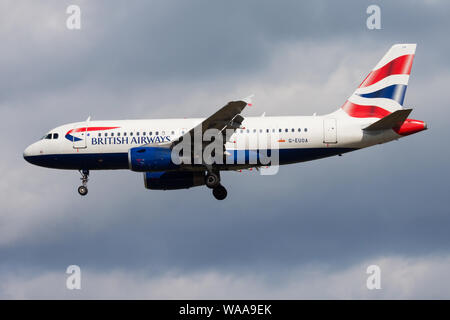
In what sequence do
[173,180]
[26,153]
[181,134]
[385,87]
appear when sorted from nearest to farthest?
1. [181,134]
2. [385,87]
3. [173,180]
4. [26,153]

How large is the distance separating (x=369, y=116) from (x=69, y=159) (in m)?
17.7

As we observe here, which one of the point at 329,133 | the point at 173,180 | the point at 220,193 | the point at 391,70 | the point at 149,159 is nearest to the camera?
the point at 149,159

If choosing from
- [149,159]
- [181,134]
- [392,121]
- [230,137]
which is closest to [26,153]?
[149,159]

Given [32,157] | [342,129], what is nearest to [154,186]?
[32,157]

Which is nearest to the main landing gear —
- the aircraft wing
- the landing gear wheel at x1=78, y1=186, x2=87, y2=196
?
the aircraft wing

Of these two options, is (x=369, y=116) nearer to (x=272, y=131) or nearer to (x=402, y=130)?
(x=402, y=130)

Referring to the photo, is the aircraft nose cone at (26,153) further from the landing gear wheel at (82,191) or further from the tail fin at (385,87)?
the tail fin at (385,87)

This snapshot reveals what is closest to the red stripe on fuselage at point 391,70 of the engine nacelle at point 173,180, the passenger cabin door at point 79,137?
the engine nacelle at point 173,180

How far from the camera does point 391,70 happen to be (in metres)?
50.3

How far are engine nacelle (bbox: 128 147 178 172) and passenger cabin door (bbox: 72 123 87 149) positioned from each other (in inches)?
179

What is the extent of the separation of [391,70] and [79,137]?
1885cm

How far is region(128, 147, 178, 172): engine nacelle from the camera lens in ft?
151

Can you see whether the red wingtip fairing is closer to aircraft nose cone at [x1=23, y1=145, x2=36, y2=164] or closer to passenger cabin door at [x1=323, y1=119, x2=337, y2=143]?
passenger cabin door at [x1=323, y1=119, x2=337, y2=143]

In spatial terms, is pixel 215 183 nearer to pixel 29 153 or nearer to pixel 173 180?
pixel 173 180
